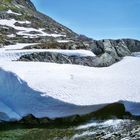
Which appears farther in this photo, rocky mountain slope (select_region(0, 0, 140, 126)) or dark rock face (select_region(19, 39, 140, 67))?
dark rock face (select_region(19, 39, 140, 67))

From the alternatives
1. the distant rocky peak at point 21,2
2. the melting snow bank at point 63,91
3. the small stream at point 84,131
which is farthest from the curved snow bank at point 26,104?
the distant rocky peak at point 21,2

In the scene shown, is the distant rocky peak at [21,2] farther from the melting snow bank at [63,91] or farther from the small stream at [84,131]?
the small stream at [84,131]

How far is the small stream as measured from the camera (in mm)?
16781

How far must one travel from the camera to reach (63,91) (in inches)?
820

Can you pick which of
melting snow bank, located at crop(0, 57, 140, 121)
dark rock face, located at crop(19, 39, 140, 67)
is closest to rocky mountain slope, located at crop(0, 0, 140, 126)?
melting snow bank, located at crop(0, 57, 140, 121)

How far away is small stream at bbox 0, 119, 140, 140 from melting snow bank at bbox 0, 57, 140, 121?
102cm

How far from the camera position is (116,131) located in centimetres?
1717

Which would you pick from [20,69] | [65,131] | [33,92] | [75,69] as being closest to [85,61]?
[75,69]

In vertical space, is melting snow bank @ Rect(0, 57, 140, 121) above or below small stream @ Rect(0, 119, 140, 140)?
above

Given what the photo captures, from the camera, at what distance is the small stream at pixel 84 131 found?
16781mm

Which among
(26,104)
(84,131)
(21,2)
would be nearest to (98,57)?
(26,104)

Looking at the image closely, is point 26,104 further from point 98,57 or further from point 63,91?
point 98,57

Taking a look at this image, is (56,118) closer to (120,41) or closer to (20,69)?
(20,69)

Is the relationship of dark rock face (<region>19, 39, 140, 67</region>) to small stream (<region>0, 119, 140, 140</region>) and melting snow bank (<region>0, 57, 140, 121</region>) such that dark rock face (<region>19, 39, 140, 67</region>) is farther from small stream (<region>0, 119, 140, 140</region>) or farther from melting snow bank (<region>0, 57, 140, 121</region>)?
small stream (<region>0, 119, 140, 140</region>)
